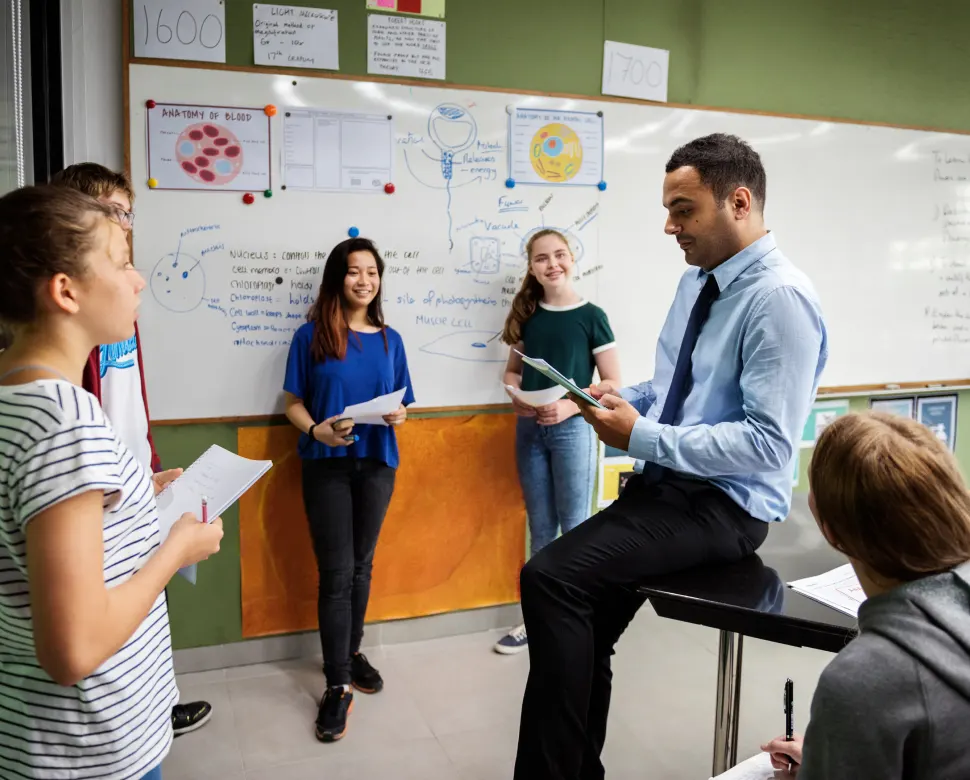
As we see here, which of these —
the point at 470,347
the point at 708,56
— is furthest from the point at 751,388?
the point at 708,56

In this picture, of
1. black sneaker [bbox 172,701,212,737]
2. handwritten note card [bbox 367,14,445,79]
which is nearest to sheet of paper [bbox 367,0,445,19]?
handwritten note card [bbox 367,14,445,79]

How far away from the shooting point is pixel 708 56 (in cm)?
327

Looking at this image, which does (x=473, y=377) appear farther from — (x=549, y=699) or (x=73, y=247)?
(x=73, y=247)

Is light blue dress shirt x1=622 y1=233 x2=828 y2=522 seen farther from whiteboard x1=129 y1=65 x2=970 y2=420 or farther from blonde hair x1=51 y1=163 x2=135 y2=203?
whiteboard x1=129 y1=65 x2=970 y2=420

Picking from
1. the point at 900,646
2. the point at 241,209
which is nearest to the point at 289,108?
the point at 241,209

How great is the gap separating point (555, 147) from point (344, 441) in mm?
1390

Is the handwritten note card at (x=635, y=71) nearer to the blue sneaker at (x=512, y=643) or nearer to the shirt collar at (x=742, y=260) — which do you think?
the shirt collar at (x=742, y=260)

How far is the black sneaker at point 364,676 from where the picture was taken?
2.65m

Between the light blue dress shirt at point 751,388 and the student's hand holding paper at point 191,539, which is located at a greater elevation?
the light blue dress shirt at point 751,388

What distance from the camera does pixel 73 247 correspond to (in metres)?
0.98

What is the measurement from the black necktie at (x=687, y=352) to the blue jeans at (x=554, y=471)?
115 cm

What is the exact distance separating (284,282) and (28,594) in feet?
6.20

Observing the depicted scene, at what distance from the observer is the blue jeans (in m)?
2.90

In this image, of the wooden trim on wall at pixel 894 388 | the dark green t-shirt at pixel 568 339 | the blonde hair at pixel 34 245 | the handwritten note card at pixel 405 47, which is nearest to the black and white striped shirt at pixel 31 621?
the blonde hair at pixel 34 245
